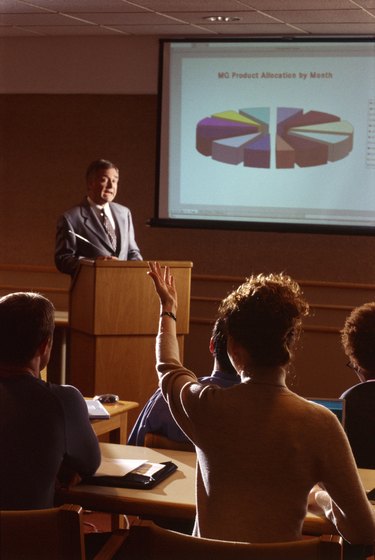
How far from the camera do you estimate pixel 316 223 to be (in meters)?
6.24

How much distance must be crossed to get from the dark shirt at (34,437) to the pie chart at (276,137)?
4.21 meters

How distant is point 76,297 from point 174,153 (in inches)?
64.3

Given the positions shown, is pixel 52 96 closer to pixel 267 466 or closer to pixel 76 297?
pixel 76 297

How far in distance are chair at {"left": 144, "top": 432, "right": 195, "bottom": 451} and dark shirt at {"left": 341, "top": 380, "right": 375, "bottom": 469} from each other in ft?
1.69

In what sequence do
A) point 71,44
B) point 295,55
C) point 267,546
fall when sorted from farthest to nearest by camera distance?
point 71,44, point 295,55, point 267,546

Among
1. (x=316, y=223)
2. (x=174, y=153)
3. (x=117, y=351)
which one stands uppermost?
(x=174, y=153)

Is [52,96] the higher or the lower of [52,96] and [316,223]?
the higher

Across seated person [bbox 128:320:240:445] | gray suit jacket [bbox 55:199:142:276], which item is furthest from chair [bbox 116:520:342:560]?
gray suit jacket [bbox 55:199:142:276]

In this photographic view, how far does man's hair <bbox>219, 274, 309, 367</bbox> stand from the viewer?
202 cm

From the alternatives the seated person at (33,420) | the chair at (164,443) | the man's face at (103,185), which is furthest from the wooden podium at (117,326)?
the seated person at (33,420)

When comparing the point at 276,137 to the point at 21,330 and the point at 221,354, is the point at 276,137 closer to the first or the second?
the point at 221,354

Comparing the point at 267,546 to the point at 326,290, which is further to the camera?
the point at 326,290

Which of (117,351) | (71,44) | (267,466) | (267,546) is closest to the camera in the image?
(267,546)

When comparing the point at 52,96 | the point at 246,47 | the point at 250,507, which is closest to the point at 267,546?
the point at 250,507
